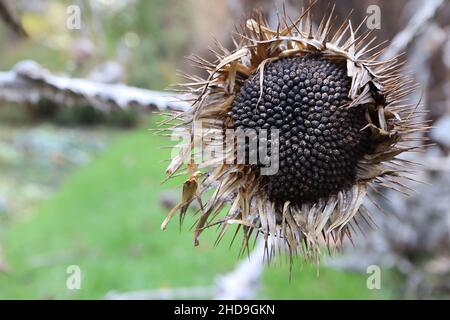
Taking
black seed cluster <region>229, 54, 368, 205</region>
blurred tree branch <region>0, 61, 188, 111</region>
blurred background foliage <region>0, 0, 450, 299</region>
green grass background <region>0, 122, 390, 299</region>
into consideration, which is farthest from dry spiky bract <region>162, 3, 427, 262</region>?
green grass background <region>0, 122, 390, 299</region>

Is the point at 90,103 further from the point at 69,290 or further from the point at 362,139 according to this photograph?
the point at 69,290

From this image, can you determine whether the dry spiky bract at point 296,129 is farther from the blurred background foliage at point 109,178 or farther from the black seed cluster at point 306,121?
the blurred background foliage at point 109,178

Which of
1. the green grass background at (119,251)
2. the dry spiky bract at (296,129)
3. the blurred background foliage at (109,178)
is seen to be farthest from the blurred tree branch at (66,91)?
the green grass background at (119,251)

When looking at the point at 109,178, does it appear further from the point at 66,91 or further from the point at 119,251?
the point at 66,91

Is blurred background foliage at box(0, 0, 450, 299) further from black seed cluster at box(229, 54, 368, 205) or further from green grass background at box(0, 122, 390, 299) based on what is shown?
black seed cluster at box(229, 54, 368, 205)

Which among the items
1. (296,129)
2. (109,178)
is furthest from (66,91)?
(109,178)

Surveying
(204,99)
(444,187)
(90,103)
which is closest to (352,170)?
(204,99)

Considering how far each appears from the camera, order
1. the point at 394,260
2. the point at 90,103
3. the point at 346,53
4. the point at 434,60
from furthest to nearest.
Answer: the point at 434,60
the point at 394,260
the point at 90,103
the point at 346,53

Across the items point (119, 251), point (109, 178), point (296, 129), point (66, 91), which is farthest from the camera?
point (109, 178)
